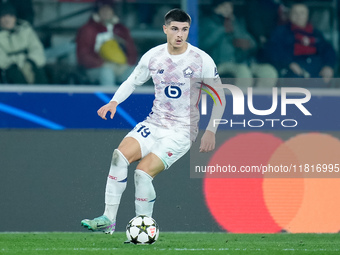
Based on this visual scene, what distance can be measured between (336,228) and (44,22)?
325cm

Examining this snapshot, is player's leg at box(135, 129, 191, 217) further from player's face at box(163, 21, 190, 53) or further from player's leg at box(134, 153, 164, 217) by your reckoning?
player's face at box(163, 21, 190, 53)

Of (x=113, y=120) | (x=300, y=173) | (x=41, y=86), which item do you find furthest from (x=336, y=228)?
(x=41, y=86)

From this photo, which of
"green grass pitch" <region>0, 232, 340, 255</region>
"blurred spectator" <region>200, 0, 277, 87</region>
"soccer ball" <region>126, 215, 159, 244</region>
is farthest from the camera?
"blurred spectator" <region>200, 0, 277, 87</region>

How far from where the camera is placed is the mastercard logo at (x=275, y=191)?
968 cm

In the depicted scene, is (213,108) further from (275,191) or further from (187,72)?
(275,191)

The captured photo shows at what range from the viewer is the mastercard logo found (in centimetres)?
968

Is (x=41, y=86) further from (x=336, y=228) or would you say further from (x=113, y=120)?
(x=336, y=228)

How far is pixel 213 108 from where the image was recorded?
339 inches

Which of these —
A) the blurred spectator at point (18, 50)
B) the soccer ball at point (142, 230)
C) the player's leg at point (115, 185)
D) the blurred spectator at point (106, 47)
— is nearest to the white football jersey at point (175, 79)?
the player's leg at point (115, 185)

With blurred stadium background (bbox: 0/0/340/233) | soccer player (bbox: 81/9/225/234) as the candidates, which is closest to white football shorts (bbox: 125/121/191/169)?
soccer player (bbox: 81/9/225/234)

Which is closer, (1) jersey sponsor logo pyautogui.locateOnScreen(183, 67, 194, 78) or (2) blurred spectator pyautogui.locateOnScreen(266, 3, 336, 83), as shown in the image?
(1) jersey sponsor logo pyautogui.locateOnScreen(183, 67, 194, 78)

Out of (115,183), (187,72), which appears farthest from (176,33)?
(115,183)

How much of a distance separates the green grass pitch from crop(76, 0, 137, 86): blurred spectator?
1470mm

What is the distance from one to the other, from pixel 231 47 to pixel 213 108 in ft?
3.66
